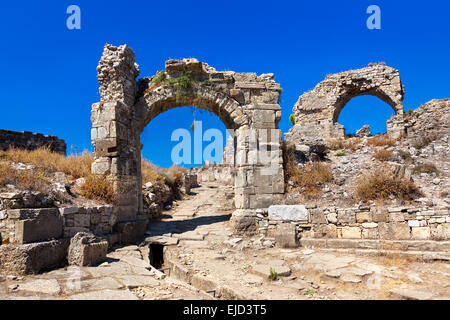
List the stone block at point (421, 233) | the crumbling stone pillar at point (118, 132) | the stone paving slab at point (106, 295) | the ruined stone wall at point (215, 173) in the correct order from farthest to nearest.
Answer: the ruined stone wall at point (215, 173) → the crumbling stone pillar at point (118, 132) → the stone block at point (421, 233) → the stone paving slab at point (106, 295)

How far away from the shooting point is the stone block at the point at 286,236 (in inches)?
244

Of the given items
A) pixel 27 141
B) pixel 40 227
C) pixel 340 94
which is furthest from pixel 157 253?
pixel 340 94

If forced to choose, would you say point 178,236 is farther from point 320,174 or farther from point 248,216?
point 320,174

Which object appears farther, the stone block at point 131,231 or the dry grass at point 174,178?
the dry grass at point 174,178

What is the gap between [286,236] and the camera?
6.28m

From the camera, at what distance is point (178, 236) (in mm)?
7113

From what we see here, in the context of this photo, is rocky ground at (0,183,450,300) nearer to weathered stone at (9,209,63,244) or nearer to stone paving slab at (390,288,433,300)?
stone paving slab at (390,288,433,300)

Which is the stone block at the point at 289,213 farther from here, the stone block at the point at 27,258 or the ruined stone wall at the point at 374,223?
the stone block at the point at 27,258

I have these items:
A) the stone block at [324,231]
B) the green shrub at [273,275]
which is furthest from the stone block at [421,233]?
the green shrub at [273,275]

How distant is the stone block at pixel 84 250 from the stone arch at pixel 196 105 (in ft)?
7.05

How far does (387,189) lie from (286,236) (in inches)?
102

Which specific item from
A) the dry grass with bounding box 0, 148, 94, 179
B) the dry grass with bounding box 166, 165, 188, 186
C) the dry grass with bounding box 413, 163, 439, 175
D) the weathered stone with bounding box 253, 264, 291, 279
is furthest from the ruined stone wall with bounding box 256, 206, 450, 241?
the dry grass with bounding box 166, 165, 188, 186

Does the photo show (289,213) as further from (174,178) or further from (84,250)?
(174,178)

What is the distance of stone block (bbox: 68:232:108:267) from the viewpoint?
446 centimetres
